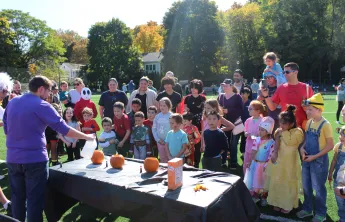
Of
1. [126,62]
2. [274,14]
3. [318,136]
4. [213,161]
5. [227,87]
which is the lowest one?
[213,161]

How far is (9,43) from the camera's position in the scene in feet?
136

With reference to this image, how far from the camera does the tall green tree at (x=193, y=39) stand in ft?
139

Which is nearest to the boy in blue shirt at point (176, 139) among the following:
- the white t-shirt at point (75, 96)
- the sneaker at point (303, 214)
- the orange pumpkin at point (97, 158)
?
the orange pumpkin at point (97, 158)

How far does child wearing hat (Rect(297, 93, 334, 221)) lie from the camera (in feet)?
12.0

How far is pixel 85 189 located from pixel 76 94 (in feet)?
15.2

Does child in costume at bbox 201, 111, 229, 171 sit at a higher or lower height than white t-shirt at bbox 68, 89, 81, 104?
lower

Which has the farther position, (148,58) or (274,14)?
(148,58)

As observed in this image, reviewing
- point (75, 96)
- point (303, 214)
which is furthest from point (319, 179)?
point (75, 96)

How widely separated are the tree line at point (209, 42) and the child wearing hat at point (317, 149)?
3629cm

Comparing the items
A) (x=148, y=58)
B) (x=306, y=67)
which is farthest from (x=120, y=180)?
(x=148, y=58)

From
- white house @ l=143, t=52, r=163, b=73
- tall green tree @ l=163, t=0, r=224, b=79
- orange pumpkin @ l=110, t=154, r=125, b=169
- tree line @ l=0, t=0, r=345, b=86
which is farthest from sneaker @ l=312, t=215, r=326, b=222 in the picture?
white house @ l=143, t=52, r=163, b=73

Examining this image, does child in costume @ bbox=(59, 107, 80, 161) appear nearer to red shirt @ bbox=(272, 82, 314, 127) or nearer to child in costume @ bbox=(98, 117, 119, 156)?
child in costume @ bbox=(98, 117, 119, 156)

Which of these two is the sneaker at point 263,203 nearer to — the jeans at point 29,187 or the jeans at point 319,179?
the jeans at point 319,179

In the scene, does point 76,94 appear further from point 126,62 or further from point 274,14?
point 126,62
